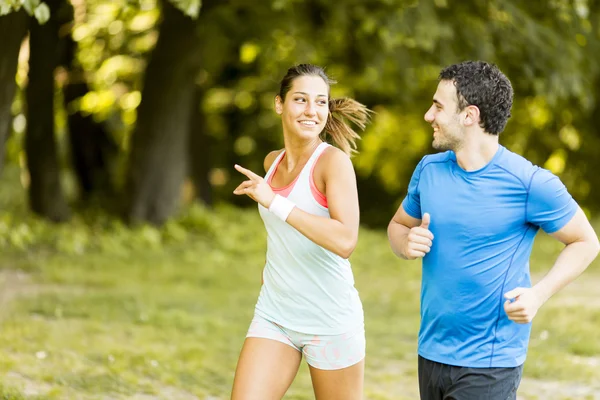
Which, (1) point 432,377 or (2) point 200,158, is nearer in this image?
(1) point 432,377

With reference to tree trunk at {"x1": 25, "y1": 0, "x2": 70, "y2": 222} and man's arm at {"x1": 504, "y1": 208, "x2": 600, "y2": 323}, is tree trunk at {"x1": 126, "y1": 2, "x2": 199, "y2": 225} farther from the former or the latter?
man's arm at {"x1": 504, "y1": 208, "x2": 600, "y2": 323}

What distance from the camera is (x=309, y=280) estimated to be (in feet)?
13.3

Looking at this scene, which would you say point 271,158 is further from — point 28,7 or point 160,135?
point 160,135

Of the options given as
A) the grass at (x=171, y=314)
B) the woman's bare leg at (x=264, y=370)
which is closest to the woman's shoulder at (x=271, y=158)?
the woman's bare leg at (x=264, y=370)

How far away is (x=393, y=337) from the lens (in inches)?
376

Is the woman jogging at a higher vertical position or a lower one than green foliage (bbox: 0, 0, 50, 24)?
lower

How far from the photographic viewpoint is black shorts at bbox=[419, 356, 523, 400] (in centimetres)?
358

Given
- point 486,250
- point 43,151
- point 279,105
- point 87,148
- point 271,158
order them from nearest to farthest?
point 486,250 → point 279,105 → point 271,158 → point 43,151 → point 87,148

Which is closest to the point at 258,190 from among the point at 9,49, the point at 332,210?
the point at 332,210

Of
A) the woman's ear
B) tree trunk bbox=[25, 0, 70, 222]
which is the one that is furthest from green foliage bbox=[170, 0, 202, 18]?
tree trunk bbox=[25, 0, 70, 222]

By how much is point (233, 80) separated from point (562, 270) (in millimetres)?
19538

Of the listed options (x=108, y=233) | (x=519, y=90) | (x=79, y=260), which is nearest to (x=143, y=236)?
(x=108, y=233)

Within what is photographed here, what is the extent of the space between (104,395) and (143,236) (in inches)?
320

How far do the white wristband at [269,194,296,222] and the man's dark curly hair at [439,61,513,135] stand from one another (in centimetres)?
79
